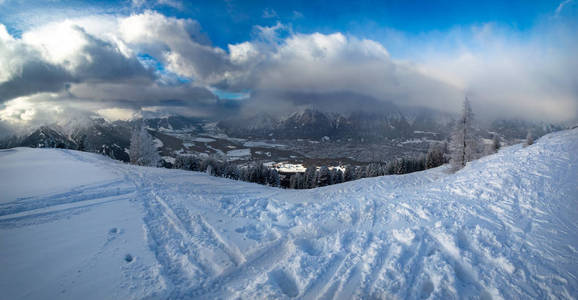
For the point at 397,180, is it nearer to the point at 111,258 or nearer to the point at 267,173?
the point at 111,258

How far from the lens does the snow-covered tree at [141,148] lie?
4681 cm

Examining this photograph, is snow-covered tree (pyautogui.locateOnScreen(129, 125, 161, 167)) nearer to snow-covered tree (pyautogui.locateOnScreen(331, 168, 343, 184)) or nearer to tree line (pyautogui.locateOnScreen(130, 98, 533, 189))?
tree line (pyautogui.locateOnScreen(130, 98, 533, 189))

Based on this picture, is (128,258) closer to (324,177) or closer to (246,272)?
(246,272)

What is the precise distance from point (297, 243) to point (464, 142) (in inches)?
1315

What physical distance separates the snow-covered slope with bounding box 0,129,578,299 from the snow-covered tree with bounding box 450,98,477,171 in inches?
749

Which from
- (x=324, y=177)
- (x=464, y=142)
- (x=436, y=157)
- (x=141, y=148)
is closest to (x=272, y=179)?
(x=324, y=177)

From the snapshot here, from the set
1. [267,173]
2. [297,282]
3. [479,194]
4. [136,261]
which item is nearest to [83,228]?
[136,261]

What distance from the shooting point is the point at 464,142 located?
31344 mm

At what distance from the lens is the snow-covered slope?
5.69 meters

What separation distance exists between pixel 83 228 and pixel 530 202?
1814 cm

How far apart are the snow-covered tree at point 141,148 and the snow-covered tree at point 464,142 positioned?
53.8 metres

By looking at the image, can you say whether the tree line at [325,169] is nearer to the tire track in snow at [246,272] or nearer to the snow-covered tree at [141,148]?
the snow-covered tree at [141,148]

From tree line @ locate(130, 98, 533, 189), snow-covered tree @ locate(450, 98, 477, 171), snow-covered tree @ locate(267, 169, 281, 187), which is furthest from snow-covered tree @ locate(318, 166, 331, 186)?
snow-covered tree @ locate(450, 98, 477, 171)

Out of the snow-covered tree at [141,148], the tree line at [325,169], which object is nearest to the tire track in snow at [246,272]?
the tree line at [325,169]
